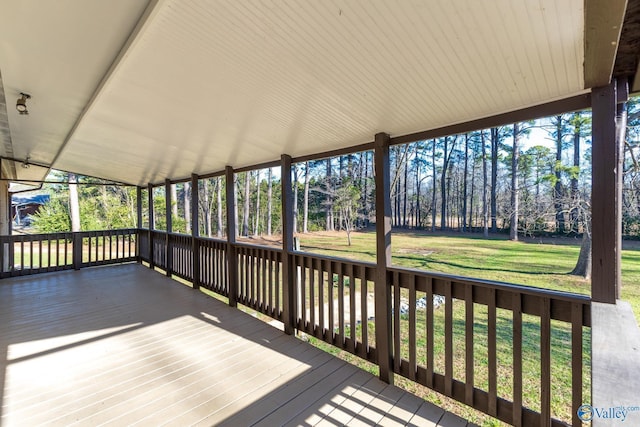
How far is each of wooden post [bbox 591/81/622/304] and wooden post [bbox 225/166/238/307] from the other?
4.00m

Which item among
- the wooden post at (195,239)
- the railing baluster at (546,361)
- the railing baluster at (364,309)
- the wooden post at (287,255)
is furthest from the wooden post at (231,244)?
the railing baluster at (546,361)

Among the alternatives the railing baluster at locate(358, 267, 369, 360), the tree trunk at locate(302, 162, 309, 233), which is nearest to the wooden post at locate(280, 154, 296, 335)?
the railing baluster at locate(358, 267, 369, 360)

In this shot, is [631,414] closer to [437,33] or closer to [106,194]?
[437,33]

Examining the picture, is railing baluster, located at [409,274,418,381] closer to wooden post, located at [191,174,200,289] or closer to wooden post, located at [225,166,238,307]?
wooden post, located at [225,166,238,307]

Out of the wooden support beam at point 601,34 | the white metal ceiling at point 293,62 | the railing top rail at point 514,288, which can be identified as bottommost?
the railing top rail at point 514,288

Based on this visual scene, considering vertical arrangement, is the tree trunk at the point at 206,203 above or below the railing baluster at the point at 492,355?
A: above

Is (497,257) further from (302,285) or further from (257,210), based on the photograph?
(257,210)

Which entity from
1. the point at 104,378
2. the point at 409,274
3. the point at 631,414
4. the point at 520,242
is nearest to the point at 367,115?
the point at 409,274

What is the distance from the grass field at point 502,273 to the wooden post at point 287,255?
721 mm

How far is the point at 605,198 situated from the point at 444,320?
1706 mm

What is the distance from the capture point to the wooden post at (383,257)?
250 centimetres

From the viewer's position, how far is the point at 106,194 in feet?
58.2

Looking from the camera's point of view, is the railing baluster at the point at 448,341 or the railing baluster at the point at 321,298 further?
the railing baluster at the point at 321,298

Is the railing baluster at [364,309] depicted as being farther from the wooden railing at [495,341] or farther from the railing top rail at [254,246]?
the railing top rail at [254,246]
